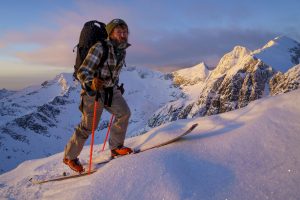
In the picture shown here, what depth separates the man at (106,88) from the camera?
7.50 meters

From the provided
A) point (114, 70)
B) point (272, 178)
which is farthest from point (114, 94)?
point (272, 178)

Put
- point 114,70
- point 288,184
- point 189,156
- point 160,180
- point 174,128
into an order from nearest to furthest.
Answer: point 288,184 → point 160,180 → point 189,156 → point 114,70 → point 174,128

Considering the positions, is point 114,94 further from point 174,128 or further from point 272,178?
point 272,178

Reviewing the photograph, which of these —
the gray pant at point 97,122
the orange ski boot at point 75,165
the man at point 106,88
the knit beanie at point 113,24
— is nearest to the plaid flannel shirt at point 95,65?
the man at point 106,88

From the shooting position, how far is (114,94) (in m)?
8.31

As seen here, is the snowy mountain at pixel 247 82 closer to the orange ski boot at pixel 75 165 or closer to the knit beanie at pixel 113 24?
the orange ski boot at pixel 75 165

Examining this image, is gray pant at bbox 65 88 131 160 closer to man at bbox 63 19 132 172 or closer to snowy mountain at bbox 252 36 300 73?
man at bbox 63 19 132 172

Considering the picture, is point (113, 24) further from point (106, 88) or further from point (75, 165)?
point (75, 165)

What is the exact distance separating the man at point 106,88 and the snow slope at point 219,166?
110 cm

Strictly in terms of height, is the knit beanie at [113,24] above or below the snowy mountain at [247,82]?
above

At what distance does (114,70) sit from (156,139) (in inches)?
70.4

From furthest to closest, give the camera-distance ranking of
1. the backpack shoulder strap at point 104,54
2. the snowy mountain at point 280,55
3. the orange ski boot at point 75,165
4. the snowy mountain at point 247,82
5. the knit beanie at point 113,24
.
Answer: the snowy mountain at point 280,55 → the snowy mountain at point 247,82 → the orange ski boot at point 75,165 → the knit beanie at point 113,24 → the backpack shoulder strap at point 104,54

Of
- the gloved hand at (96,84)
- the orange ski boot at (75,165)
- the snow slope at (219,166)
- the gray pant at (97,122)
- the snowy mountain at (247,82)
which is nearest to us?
the snow slope at (219,166)

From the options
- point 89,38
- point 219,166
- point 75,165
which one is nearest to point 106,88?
point 89,38
